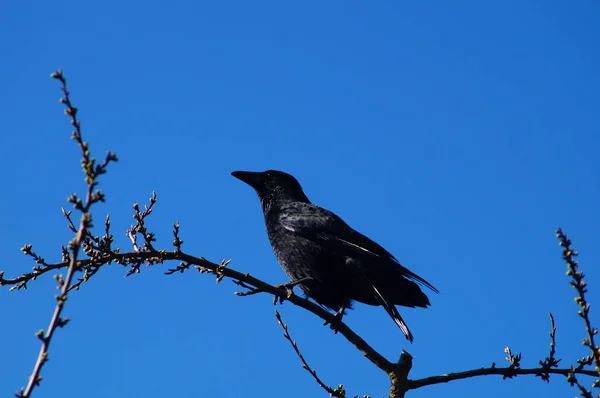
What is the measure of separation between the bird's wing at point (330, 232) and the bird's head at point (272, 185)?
1.87 ft

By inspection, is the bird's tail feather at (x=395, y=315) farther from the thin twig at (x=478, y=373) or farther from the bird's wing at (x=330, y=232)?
the thin twig at (x=478, y=373)

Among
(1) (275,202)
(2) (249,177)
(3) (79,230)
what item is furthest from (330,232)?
(3) (79,230)

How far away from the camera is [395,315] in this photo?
19.5 ft

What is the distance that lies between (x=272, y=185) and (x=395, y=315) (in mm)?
2755

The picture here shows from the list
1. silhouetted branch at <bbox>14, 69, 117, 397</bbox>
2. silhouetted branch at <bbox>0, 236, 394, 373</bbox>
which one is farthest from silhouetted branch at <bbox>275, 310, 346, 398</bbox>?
silhouetted branch at <bbox>14, 69, 117, 397</bbox>

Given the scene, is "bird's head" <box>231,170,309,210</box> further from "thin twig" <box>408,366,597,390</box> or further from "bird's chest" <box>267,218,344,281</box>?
"thin twig" <box>408,366,597,390</box>

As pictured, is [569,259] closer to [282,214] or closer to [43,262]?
[43,262]

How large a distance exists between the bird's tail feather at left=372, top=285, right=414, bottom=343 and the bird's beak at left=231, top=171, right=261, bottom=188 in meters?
2.51

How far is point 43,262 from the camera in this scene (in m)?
3.93

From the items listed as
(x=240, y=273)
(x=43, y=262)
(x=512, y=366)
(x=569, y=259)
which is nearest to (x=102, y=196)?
(x=569, y=259)

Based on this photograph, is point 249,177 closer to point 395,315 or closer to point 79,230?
point 395,315

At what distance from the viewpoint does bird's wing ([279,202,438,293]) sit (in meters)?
6.61

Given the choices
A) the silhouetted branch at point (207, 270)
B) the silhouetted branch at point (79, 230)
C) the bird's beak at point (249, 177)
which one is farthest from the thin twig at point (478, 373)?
the bird's beak at point (249, 177)

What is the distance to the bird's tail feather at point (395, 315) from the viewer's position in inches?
224
